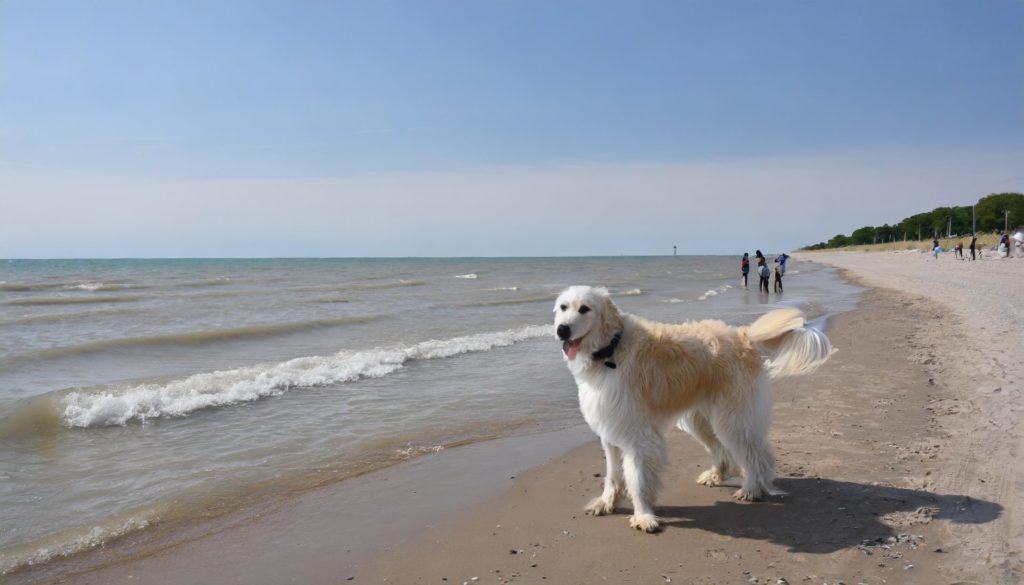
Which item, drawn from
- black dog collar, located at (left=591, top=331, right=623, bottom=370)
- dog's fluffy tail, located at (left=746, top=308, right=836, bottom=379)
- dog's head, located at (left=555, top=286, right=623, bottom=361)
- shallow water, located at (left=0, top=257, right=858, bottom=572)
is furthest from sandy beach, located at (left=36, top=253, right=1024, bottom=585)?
dog's head, located at (left=555, top=286, right=623, bottom=361)

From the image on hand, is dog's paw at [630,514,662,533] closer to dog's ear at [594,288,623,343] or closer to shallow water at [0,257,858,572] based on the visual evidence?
dog's ear at [594,288,623,343]

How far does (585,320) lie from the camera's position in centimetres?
434

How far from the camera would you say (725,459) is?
490 centimetres

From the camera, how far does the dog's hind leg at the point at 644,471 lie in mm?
4266

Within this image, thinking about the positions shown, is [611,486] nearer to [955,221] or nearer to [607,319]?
[607,319]

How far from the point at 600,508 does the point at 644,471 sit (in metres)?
0.46

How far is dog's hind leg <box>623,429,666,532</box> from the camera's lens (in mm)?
4266

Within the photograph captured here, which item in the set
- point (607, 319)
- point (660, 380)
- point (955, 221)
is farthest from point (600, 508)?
point (955, 221)

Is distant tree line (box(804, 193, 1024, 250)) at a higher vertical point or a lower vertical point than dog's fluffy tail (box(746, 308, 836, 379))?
higher

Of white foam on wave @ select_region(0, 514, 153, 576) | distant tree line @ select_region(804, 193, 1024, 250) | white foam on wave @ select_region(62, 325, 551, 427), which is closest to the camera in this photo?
white foam on wave @ select_region(0, 514, 153, 576)

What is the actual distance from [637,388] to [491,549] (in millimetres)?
1442

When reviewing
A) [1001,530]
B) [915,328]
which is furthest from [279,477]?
[915,328]

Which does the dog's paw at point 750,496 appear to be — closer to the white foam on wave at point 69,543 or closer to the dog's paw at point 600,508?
the dog's paw at point 600,508

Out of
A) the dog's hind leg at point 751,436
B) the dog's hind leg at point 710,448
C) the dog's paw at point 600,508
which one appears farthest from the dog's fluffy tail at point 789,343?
the dog's paw at point 600,508
